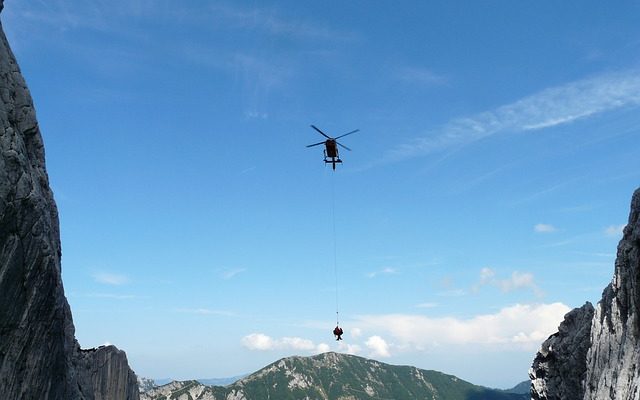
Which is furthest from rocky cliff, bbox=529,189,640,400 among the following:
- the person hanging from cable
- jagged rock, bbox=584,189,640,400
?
the person hanging from cable

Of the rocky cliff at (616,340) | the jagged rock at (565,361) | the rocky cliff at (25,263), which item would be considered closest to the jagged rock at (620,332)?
the rocky cliff at (616,340)

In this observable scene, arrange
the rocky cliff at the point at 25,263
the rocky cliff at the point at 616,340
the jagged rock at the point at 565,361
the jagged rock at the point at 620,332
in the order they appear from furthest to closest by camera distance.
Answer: the jagged rock at the point at 565,361 < the rocky cliff at the point at 616,340 < the jagged rock at the point at 620,332 < the rocky cliff at the point at 25,263

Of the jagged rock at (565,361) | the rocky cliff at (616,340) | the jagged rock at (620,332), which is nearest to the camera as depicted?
the jagged rock at (620,332)

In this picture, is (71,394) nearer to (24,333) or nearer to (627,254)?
(24,333)

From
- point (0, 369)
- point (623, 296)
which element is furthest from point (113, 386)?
point (623, 296)

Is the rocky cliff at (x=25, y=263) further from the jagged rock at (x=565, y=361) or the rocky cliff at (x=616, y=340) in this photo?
the jagged rock at (x=565, y=361)

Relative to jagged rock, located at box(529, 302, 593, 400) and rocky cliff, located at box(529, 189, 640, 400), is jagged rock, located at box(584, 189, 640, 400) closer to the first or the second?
rocky cliff, located at box(529, 189, 640, 400)
